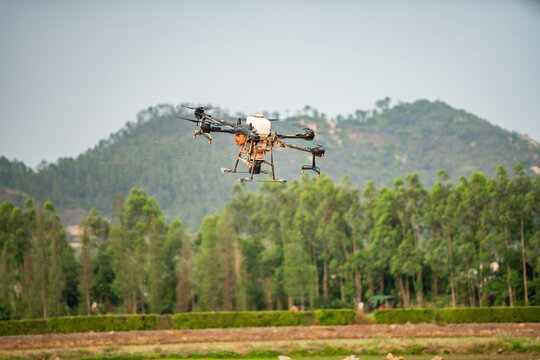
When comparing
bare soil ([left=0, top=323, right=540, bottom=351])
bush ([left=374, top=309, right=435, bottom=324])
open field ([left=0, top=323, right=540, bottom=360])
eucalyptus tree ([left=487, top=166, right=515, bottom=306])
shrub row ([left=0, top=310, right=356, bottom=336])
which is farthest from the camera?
eucalyptus tree ([left=487, top=166, right=515, bottom=306])

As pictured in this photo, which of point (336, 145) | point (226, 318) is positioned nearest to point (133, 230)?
point (226, 318)

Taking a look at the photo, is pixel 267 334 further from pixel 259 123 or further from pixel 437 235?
pixel 437 235

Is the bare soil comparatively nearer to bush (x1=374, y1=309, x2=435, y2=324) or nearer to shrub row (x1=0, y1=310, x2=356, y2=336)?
bush (x1=374, y1=309, x2=435, y2=324)

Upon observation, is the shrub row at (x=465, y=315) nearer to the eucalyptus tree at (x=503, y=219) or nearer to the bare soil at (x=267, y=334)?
the bare soil at (x=267, y=334)

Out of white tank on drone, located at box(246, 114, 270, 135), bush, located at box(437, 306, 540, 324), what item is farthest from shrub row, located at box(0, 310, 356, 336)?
white tank on drone, located at box(246, 114, 270, 135)

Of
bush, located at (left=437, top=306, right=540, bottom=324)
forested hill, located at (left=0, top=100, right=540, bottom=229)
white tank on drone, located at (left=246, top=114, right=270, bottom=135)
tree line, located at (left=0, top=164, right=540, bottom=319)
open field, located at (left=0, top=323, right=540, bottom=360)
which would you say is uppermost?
forested hill, located at (left=0, top=100, right=540, bottom=229)

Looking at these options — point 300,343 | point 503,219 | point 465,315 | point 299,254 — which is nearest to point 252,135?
point 300,343

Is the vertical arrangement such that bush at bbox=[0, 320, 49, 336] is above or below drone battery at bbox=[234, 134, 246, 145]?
below
